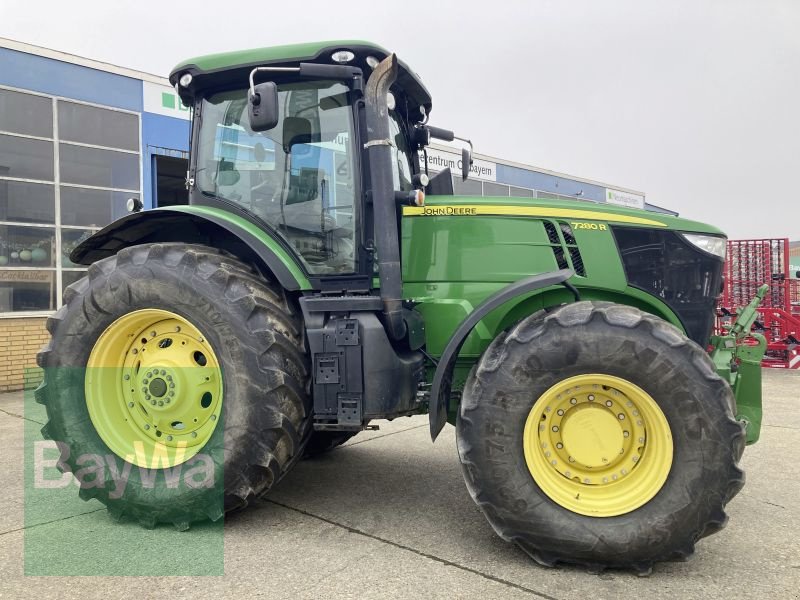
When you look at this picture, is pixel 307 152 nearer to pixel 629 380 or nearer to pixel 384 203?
pixel 384 203

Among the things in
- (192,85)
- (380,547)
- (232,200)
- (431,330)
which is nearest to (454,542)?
(380,547)

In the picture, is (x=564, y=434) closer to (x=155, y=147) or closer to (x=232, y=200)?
(x=232, y=200)

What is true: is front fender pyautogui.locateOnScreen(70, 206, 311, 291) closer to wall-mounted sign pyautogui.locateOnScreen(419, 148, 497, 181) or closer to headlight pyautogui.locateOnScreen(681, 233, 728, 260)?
headlight pyautogui.locateOnScreen(681, 233, 728, 260)

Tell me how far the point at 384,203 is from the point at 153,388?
5.28ft

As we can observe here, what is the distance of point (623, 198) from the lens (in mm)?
23672

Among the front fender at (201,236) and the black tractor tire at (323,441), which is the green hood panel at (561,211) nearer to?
the front fender at (201,236)

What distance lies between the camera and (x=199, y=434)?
3.37 meters

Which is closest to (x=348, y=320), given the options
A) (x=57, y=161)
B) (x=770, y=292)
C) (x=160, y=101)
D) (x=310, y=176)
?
(x=310, y=176)

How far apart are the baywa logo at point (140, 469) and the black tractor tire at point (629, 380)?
1.41 meters

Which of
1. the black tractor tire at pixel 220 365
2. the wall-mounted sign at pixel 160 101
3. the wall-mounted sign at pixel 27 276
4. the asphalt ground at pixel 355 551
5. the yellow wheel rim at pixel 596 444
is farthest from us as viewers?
the wall-mounted sign at pixel 160 101

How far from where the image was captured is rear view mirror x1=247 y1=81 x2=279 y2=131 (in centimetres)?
306

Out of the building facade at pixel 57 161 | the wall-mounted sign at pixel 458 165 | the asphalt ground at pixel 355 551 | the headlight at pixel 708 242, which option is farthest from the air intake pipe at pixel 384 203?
the wall-mounted sign at pixel 458 165

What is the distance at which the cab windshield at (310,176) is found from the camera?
3.48 m

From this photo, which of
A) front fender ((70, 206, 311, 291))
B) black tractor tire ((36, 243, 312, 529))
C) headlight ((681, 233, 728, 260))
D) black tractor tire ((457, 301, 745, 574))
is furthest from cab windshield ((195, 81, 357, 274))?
headlight ((681, 233, 728, 260))
